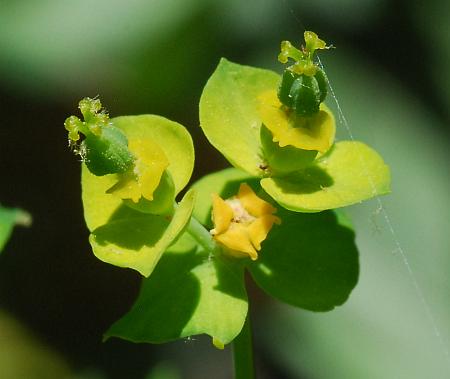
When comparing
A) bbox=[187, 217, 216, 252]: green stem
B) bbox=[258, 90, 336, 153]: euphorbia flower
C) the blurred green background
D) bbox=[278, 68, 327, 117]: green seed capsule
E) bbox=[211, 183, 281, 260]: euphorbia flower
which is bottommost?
the blurred green background

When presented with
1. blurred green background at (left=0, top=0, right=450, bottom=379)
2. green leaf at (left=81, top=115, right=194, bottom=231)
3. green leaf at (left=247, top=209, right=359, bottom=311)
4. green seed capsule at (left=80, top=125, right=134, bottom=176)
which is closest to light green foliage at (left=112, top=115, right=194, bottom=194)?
green leaf at (left=81, top=115, right=194, bottom=231)

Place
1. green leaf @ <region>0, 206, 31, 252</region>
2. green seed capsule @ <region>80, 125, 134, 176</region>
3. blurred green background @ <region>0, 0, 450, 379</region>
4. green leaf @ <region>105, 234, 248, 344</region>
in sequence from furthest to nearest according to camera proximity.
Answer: blurred green background @ <region>0, 0, 450, 379</region>, green leaf @ <region>0, 206, 31, 252</region>, green leaf @ <region>105, 234, 248, 344</region>, green seed capsule @ <region>80, 125, 134, 176</region>

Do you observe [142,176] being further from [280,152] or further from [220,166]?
[220,166]

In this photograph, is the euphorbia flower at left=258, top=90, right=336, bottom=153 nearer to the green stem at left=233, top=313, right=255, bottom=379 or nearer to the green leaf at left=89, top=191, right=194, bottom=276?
the green leaf at left=89, top=191, right=194, bottom=276

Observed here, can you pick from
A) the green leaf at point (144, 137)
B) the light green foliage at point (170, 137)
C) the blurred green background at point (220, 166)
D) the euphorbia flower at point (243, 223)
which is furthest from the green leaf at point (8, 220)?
the blurred green background at point (220, 166)

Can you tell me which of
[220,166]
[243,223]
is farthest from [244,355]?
[220,166]

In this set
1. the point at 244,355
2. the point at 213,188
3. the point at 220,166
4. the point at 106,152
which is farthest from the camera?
the point at 220,166

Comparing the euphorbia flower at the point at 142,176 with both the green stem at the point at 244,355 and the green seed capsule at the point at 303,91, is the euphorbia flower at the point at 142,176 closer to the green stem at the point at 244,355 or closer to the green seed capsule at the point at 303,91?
the green seed capsule at the point at 303,91

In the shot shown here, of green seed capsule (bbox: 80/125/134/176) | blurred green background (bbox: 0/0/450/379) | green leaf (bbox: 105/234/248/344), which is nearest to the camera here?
green seed capsule (bbox: 80/125/134/176)
